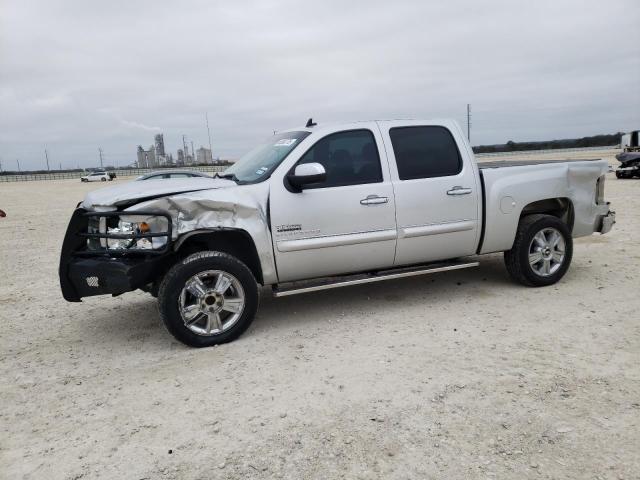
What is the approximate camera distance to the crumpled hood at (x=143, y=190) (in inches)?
172

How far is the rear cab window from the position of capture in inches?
205

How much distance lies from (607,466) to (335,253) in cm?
279

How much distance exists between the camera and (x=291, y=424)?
3162 millimetres

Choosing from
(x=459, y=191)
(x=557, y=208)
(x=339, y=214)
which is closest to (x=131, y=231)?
(x=339, y=214)

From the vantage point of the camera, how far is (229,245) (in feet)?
15.8

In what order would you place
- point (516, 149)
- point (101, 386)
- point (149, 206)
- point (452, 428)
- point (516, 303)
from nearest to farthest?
point (452, 428) < point (101, 386) < point (149, 206) < point (516, 303) < point (516, 149)

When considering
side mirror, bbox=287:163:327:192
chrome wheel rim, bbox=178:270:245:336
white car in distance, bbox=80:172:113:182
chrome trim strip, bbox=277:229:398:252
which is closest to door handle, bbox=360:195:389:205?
chrome trim strip, bbox=277:229:398:252

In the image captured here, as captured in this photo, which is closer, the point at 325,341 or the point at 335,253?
the point at 325,341

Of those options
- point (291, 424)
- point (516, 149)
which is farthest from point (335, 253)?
point (516, 149)

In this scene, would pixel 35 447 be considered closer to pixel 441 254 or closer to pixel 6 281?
pixel 441 254

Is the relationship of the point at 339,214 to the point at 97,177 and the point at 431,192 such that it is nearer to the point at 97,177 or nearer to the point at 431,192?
the point at 431,192

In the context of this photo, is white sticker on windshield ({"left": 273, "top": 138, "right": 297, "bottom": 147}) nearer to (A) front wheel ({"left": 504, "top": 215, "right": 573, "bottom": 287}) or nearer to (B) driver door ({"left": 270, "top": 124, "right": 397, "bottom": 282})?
(B) driver door ({"left": 270, "top": 124, "right": 397, "bottom": 282})

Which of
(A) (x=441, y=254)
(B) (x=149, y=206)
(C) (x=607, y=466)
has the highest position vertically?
(B) (x=149, y=206)

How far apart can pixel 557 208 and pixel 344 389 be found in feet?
12.9
